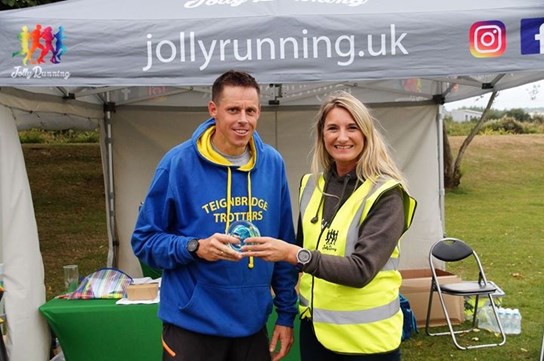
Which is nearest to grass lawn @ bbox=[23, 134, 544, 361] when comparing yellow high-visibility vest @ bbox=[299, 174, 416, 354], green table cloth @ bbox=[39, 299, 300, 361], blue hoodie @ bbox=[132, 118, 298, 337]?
green table cloth @ bbox=[39, 299, 300, 361]

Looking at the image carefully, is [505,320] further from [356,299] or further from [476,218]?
[476,218]

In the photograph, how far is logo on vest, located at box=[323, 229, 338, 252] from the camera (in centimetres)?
222

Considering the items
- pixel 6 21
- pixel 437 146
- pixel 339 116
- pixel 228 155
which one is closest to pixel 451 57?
pixel 339 116

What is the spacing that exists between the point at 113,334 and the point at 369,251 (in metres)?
2.44

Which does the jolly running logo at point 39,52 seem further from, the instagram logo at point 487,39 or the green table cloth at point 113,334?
the instagram logo at point 487,39

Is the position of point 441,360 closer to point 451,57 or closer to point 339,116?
point 451,57

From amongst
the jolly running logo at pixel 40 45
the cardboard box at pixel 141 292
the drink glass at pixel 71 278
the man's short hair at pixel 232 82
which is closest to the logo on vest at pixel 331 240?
the man's short hair at pixel 232 82

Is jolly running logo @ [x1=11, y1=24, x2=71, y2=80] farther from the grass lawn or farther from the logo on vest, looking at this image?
the grass lawn

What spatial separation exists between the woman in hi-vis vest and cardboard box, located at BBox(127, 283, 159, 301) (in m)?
2.03

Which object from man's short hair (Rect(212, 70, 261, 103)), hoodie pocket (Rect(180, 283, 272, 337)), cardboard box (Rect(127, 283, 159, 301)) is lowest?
cardboard box (Rect(127, 283, 159, 301))

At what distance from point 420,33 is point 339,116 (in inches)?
56.7

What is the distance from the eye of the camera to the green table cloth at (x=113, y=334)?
4.03m

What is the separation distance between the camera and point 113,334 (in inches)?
159

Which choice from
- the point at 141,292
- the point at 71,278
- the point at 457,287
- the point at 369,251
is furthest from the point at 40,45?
the point at 457,287
